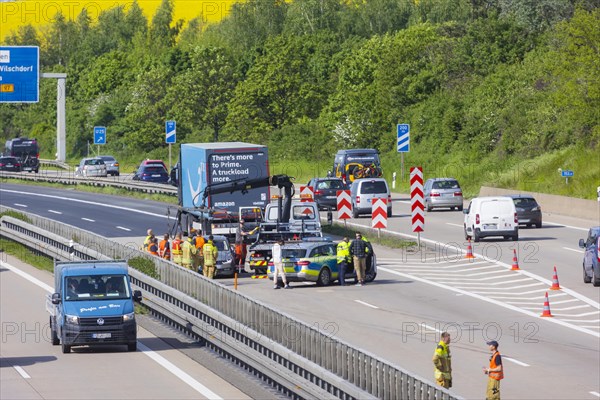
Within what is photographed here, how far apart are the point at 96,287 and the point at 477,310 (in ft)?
32.3

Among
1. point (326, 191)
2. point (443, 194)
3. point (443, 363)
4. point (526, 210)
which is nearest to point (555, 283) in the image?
point (443, 363)

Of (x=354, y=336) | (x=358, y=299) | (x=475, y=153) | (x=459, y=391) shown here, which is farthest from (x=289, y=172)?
(x=459, y=391)

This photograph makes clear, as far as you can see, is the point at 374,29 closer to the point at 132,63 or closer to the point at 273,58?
the point at 132,63

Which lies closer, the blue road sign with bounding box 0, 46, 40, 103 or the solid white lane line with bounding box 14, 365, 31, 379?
the solid white lane line with bounding box 14, 365, 31, 379

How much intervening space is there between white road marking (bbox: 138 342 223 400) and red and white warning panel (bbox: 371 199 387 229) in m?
19.0

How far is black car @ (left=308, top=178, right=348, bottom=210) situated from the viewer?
6091 cm

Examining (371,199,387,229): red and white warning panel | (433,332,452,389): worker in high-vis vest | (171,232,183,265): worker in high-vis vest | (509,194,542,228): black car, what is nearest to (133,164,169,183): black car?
(509,194,542,228): black car

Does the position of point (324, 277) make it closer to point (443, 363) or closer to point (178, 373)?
point (178, 373)

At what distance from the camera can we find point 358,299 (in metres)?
33.8

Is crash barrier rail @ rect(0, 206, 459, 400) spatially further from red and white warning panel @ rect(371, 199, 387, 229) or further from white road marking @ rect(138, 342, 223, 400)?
red and white warning panel @ rect(371, 199, 387, 229)

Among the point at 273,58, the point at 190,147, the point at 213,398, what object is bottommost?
the point at 213,398

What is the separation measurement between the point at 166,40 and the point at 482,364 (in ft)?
550

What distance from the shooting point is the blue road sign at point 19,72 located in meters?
66.6

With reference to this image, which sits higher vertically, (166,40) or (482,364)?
(166,40)
